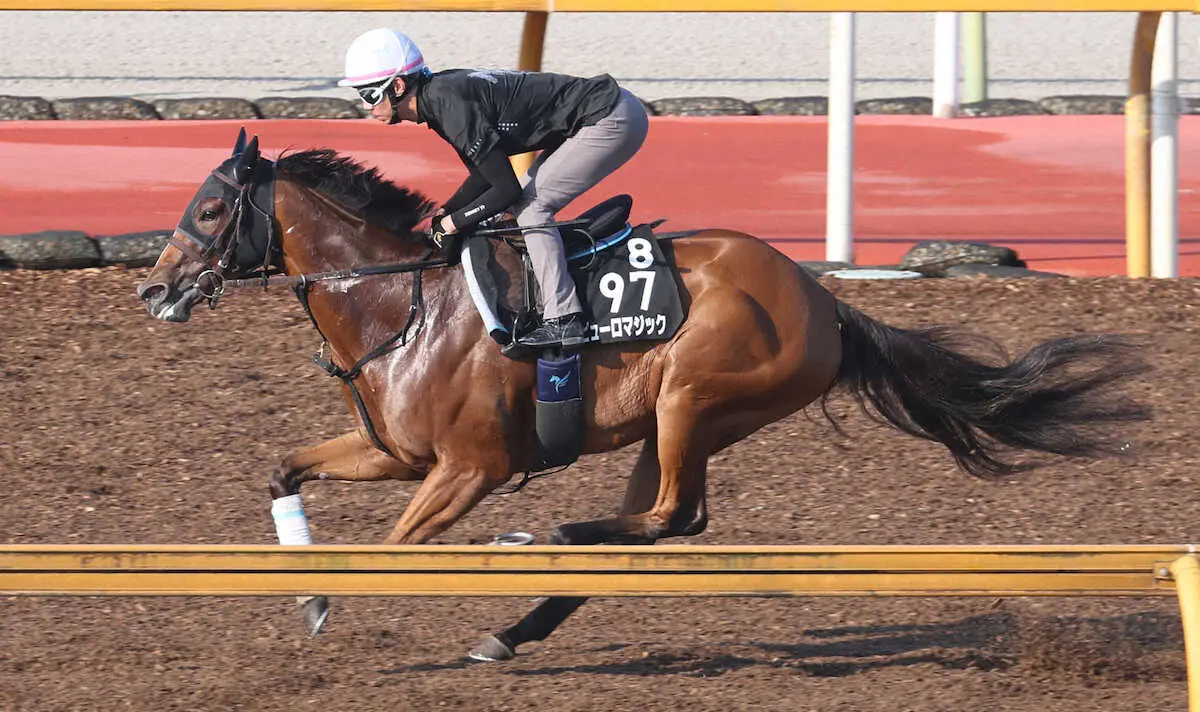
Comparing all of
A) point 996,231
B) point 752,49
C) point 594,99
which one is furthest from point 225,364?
point 752,49

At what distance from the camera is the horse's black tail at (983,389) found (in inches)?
240

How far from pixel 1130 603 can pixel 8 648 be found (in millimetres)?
4022

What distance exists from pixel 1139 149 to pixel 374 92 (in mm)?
5585

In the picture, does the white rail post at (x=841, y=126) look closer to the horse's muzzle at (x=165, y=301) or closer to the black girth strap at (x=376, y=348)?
the black girth strap at (x=376, y=348)

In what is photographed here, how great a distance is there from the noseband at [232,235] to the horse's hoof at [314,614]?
3.37 feet

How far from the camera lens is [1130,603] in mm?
6566

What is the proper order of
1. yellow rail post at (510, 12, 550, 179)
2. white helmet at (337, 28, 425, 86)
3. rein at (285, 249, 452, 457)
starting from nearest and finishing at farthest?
white helmet at (337, 28, 425, 86)
rein at (285, 249, 452, 457)
yellow rail post at (510, 12, 550, 179)

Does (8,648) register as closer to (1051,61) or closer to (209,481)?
(209,481)

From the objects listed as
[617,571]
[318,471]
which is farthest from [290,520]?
[617,571]

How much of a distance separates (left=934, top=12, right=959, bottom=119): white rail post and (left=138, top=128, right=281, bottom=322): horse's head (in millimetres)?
10990

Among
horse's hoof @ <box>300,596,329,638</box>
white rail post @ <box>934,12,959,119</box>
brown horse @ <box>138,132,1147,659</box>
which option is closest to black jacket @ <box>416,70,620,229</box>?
brown horse @ <box>138,132,1147,659</box>

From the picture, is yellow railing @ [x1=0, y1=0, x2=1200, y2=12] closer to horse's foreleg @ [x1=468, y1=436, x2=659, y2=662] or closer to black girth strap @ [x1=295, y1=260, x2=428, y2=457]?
black girth strap @ [x1=295, y1=260, x2=428, y2=457]

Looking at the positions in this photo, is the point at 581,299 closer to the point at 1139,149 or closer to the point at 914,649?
the point at 914,649

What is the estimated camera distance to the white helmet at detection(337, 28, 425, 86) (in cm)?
546
